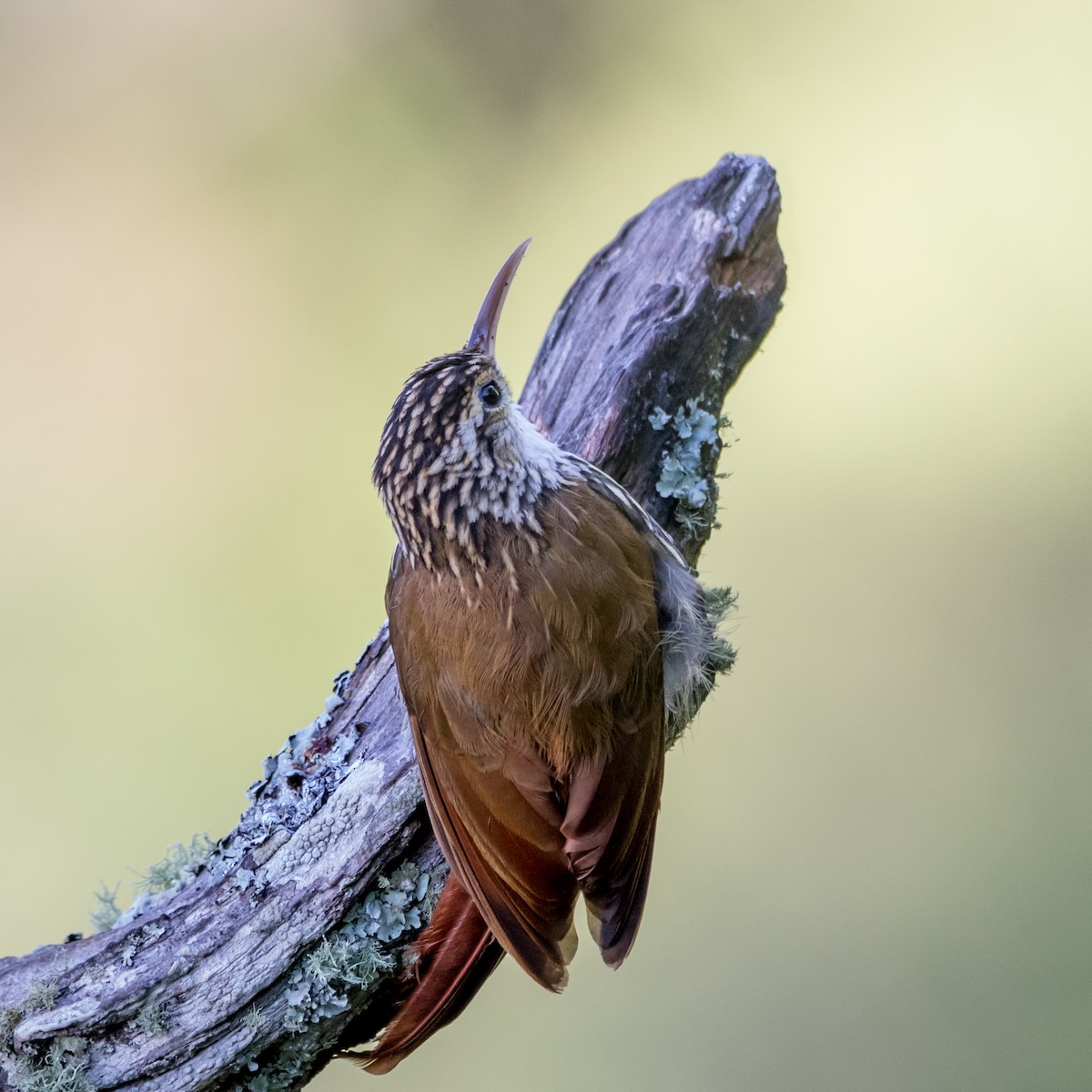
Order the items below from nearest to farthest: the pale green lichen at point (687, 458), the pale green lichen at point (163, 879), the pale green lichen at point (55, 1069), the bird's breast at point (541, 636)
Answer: the pale green lichen at point (55, 1069), the bird's breast at point (541, 636), the pale green lichen at point (163, 879), the pale green lichen at point (687, 458)

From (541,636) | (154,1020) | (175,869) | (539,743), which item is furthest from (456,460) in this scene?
(154,1020)

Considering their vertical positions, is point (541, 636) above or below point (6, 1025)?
above

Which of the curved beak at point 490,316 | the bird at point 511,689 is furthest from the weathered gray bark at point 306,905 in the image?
the curved beak at point 490,316

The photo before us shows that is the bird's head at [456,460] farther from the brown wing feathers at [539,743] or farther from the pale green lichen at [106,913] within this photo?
the pale green lichen at [106,913]

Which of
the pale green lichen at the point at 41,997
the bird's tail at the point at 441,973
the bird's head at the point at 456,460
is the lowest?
the bird's tail at the point at 441,973

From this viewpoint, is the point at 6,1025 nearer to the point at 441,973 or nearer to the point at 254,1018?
the point at 254,1018

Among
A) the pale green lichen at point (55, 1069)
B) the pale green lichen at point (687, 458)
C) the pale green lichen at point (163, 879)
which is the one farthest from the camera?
the pale green lichen at point (687, 458)

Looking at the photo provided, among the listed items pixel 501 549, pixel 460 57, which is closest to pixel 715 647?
pixel 501 549

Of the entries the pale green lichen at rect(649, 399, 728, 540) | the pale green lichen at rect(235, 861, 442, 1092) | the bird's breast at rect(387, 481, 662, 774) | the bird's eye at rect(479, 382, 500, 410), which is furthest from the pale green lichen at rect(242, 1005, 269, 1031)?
the pale green lichen at rect(649, 399, 728, 540)
